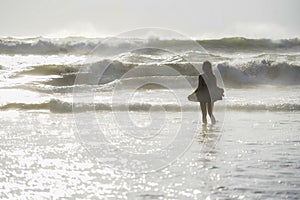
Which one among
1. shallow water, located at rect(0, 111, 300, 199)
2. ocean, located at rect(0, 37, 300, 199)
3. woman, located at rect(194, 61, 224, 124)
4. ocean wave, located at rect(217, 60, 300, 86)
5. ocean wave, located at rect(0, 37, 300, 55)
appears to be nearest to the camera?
shallow water, located at rect(0, 111, 300, 199)

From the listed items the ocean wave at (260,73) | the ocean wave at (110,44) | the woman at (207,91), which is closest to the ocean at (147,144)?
the ocean wave at (260,73)

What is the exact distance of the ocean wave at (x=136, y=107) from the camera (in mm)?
15519

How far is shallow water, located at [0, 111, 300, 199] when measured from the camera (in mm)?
5590

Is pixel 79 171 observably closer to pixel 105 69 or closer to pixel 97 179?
pixel 97 179

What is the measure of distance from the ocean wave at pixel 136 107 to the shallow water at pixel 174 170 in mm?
4984

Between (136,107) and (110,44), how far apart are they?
29438 mm

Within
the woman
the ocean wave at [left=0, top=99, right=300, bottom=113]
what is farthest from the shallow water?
the ocean wave at [left=0, top=99, right=300, bottom=113]

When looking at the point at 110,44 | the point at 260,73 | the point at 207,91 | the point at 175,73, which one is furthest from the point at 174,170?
the point at 110,44

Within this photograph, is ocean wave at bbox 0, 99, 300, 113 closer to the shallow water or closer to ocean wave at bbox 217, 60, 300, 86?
the shallow water

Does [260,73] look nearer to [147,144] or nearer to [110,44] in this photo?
[147,144]

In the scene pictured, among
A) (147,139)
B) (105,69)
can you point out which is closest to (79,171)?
(147,139)

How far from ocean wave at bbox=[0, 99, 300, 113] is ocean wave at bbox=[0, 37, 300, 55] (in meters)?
26.7

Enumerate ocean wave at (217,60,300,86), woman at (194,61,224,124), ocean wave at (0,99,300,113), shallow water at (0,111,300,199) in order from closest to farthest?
1. shallow water at (0,111,300,199)
2. woman at (194,61,224,124)
3. ocean wave at (0,99,300,113)
4. ocean wave at (217,60,300,86)

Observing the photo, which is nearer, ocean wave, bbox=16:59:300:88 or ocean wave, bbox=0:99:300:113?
ocean wave, bbox=0:99:300:113
